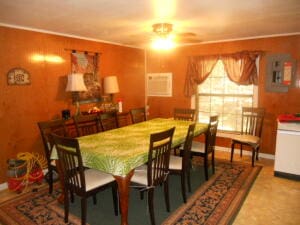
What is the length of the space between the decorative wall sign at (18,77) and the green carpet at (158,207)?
1.57 m

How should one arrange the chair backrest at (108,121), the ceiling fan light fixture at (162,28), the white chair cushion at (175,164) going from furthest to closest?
the chair backrest at (108,121) < the ceiling fan light fixture at (162,28) < the white chair cushion at (175,164)

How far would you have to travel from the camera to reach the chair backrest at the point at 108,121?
364 centimetres

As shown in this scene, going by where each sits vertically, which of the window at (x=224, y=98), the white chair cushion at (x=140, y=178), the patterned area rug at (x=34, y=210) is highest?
the window at (x=224, y=98)

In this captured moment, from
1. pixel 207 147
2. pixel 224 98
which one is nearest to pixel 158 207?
pixel 207 147

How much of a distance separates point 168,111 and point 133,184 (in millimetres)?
3151

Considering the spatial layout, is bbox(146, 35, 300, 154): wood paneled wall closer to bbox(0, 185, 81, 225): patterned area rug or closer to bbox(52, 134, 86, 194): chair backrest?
bbox(0, 185, 81, 225): patterned area rug

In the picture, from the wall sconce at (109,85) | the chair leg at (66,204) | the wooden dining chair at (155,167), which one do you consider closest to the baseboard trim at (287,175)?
the wooden dining chair at (155,167)

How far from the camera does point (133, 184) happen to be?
2494 mm

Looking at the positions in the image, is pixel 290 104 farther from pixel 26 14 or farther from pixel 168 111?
pixel 26 14

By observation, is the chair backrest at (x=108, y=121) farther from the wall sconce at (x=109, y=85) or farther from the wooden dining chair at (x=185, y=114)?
the wooden dining chair at (x=185, y=114)

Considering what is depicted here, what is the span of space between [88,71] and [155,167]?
263 centimetres

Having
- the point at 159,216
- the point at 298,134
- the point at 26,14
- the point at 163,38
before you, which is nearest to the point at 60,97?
the point at 26,14

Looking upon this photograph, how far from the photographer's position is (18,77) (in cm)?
328

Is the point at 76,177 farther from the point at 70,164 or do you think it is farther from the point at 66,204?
the point at 66,204
